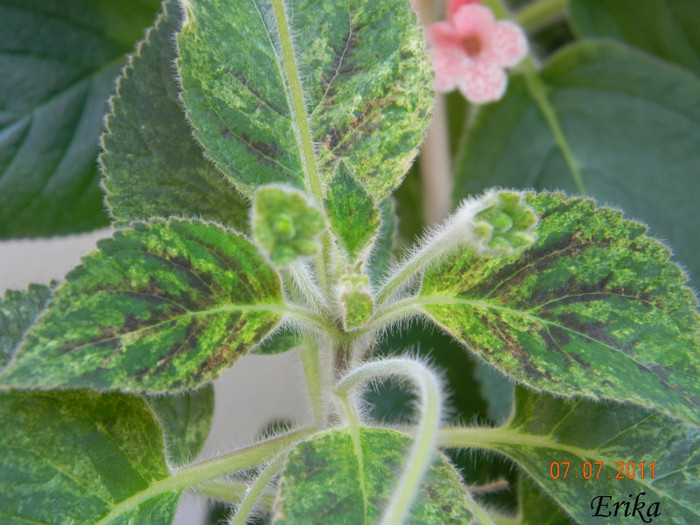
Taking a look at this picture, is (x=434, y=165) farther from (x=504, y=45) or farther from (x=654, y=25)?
(x=654, y=25)

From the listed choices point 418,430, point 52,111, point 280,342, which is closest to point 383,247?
point 280,342

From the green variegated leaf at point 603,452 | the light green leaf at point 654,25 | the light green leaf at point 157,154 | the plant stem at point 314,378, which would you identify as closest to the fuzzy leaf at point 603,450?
the green variegated leaf at point 603,452

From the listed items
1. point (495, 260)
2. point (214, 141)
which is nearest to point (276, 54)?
point (214, 141)

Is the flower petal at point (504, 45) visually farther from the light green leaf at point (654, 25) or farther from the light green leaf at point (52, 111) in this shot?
the light green leaf at point (52, 111)

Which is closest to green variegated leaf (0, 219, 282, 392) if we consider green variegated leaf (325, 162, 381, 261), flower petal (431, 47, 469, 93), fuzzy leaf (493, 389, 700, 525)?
green variegated leaf (325, 162, 381, 261)

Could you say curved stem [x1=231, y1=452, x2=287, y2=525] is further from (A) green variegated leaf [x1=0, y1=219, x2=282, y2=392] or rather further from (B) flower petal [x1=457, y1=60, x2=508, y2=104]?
(B) flower petal [x1=457, y1=60, x2=508, y2=104]

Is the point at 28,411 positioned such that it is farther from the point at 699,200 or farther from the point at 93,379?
the point at 699,200
